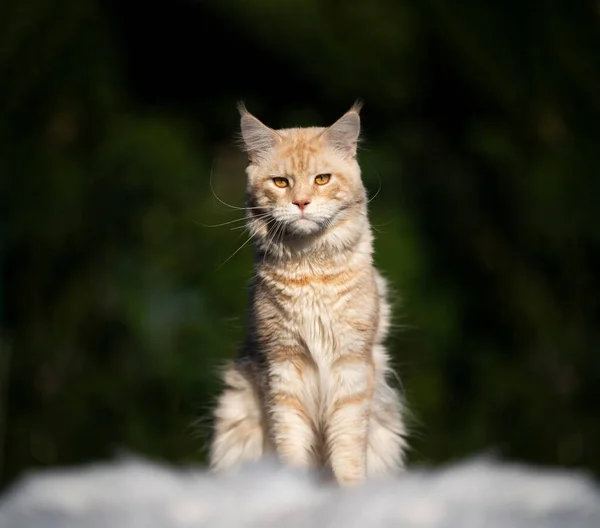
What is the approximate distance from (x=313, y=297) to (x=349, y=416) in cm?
31

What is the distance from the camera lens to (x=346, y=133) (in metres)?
1.89

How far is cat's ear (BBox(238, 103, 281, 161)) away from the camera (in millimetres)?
1859

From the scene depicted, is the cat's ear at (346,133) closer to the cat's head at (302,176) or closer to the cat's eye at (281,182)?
the cat's head at (302,176)

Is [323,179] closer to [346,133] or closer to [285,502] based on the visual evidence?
[346,133]

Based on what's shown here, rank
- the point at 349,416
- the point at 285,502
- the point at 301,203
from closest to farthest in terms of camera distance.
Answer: the point at 285,502 → the point at 301,203 → the point at 349,416

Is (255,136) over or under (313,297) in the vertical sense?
over

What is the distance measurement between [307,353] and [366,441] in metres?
0.27

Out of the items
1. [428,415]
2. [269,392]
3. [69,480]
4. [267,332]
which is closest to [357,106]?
[267,332]

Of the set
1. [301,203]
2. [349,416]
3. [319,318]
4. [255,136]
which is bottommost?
[349,416]

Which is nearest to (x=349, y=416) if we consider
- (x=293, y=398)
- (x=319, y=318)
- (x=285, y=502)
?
(x=293, y=398)

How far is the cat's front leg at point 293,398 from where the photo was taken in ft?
6.67

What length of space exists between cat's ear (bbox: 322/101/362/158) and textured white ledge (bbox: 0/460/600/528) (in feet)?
3.77

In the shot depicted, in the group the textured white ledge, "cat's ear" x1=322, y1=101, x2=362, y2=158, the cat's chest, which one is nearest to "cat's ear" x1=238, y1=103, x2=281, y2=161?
"cat's ear" x1=322, y1=101, x2=362, y2=158

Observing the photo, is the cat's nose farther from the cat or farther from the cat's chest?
the cat's chest
